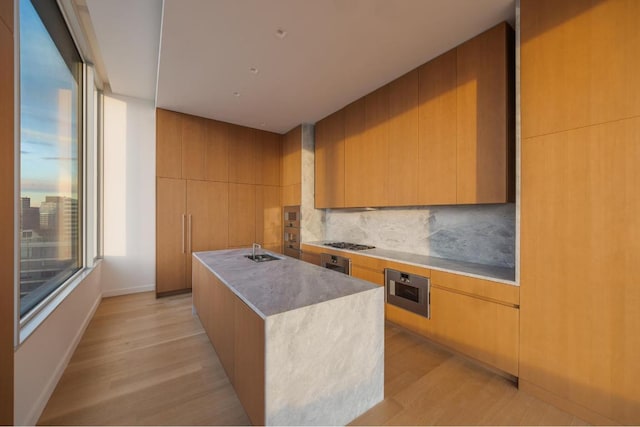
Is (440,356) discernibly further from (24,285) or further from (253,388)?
(24,285)

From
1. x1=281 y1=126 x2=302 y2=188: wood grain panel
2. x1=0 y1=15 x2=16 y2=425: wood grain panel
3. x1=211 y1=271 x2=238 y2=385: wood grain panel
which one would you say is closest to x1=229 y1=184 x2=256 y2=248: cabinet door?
x1=281 y1=126 x2=302 y2=188: wood grain panel

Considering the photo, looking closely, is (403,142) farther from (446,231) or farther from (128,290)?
(128,290)

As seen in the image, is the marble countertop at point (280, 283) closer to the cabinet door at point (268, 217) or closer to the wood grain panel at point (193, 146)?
the wood grain panel at point (193, 146)

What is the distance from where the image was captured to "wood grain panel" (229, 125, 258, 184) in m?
4.50

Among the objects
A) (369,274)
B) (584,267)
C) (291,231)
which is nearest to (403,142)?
(369,274)

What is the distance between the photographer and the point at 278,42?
228cm

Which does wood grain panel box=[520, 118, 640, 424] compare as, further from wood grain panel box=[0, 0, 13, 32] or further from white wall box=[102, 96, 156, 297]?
white wall box=[102, 96, 156, 297]

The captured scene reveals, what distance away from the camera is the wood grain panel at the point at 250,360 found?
1.23 meters

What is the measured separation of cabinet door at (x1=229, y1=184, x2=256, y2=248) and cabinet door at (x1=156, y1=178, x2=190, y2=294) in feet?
2.52

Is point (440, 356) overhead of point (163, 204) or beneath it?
beneath

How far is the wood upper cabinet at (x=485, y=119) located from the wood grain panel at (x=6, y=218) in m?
3.01

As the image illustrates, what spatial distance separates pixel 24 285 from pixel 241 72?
8.53ft

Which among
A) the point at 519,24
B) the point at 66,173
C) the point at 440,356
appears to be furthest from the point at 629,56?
the point at 66,173

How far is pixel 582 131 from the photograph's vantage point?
1.55m
